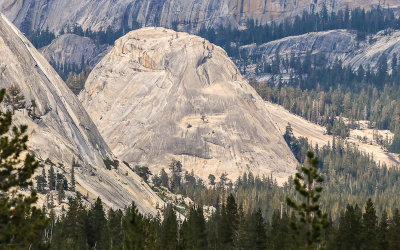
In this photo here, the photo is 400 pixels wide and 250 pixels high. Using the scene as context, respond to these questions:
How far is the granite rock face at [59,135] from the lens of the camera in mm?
171875

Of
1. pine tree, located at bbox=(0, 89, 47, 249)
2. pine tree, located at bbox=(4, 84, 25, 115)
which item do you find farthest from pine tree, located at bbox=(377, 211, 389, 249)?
pine tree, located at bbox=(4, 84, 25, 115)

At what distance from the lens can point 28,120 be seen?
17538 cm

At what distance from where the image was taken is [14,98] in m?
165

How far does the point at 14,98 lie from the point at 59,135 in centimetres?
1751

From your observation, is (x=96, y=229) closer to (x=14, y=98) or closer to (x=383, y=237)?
(x=383, y=237)

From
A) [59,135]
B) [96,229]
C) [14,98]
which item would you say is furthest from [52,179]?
[59,135]

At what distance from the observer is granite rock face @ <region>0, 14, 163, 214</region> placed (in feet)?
564

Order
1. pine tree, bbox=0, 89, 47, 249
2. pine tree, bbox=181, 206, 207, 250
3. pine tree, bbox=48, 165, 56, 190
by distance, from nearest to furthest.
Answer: pine tree, bbox=0, 89, 47, 249 < pine tree, bbox=181, 206, 207, 250 < pine tree, bbox=48, 165, 56, 190

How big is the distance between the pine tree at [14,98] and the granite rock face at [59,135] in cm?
240

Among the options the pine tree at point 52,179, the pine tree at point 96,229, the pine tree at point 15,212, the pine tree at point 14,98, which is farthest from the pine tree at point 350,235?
the pine tree at point 14,98

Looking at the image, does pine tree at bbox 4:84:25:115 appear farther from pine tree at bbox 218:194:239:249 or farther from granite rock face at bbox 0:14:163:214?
pine tree at bbox 218:194:239:249

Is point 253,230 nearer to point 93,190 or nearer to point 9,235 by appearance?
point 93,190

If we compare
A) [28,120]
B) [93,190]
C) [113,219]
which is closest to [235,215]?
[113,219]

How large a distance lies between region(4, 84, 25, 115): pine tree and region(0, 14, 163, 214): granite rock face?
2.40m
